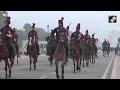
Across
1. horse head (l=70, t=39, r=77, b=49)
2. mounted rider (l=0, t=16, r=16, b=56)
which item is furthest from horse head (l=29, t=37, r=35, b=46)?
mounted rider (l=0, t=16, r=16, b=56)

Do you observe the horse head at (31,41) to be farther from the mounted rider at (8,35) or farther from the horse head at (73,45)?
the mounted rider at (8,35)

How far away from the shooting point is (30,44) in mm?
27750

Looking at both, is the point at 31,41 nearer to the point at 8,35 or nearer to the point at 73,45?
the point at 73,45

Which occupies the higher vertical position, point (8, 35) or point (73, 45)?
point (8, 35)

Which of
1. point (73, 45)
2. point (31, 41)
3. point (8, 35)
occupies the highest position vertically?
point (8, 35)

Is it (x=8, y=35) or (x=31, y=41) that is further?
(x=31, y=41)

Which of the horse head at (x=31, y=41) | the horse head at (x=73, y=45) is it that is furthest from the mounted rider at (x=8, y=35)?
the horse head at (x=73, y=45)

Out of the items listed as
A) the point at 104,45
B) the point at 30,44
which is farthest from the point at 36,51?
the point at 104,45

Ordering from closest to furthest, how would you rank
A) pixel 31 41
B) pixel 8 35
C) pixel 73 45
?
1. pixel 8 35
2. pixel 73 45
3. pixel 31 41

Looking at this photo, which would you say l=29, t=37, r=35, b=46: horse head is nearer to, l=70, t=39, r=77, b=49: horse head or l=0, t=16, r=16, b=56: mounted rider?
l=70, t=39, r=77, b=49: horse head

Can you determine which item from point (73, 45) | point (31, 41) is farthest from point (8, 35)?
point (73, 45)

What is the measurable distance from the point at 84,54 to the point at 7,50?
1359 cm
